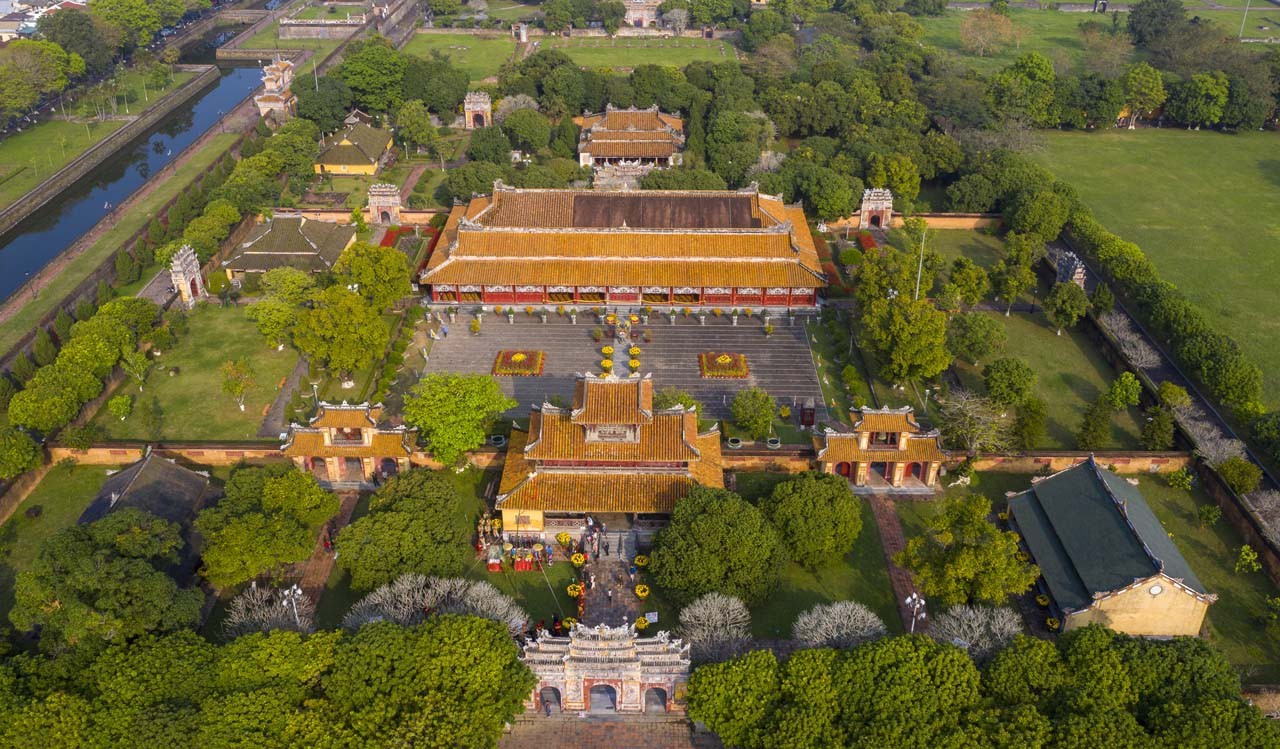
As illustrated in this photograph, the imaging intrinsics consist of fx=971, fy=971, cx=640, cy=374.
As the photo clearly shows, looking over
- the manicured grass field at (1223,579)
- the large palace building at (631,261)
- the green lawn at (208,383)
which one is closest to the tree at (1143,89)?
the large palace building at (631,261)

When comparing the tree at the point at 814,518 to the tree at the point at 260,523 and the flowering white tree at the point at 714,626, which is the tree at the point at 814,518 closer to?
the flowering white tree at the point at 714,626

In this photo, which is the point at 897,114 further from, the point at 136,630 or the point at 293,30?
the point at 293,30

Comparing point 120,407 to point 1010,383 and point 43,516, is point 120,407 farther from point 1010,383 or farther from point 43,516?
point 1010,383

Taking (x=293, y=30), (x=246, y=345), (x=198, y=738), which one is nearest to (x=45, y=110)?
(x=293, y=30)

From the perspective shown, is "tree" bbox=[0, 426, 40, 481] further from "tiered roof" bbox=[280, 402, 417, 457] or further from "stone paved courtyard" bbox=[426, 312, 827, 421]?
"stone paved courtyard" bbox=[426, 312, 827, 421]

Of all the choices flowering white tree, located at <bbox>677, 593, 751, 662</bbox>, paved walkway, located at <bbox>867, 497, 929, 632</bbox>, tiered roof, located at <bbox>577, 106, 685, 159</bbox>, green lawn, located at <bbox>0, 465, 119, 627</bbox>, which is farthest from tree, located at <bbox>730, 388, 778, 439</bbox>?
tiered roof, located at <bbox>577, 106, 685, 159</bbox>
